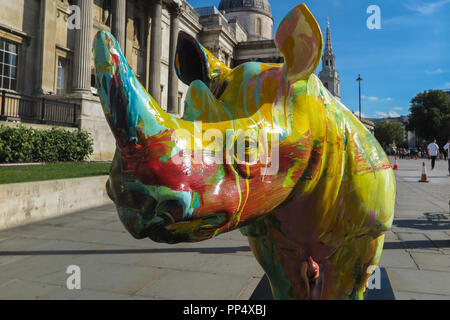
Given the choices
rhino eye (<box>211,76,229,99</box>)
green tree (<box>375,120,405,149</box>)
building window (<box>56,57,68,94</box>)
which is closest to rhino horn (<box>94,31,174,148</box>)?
rhino eye (<box>211,76,229,99</box>)

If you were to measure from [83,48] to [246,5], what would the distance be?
43653mm

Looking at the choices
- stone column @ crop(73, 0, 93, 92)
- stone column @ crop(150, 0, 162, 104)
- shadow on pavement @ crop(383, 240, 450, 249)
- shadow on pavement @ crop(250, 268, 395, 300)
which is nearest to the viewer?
shadow on pavement @ crop(250, 268, 395, 300)

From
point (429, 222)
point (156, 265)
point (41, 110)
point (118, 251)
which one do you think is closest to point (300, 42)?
point (156, 265)

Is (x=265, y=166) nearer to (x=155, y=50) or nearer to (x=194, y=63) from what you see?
(x=194, y=63)

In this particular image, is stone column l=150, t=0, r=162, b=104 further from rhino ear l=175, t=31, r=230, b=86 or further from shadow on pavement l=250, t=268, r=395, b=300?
rhino ear l=175, t=31, r=230, b=86

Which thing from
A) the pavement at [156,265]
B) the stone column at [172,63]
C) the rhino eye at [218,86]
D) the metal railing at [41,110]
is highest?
the stone column at [172,63]

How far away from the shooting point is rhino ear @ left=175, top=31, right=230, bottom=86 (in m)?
1.15

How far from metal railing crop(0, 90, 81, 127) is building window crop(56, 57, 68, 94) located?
219 cm

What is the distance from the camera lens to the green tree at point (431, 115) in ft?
196

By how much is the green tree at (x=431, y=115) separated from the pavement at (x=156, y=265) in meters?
64.4

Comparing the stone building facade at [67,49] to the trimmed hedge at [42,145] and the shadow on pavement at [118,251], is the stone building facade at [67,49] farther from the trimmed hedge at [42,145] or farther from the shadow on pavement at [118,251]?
the shadow on pavement at [118,251]

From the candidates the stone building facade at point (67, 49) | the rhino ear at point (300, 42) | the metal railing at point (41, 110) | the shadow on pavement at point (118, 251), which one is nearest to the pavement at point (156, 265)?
the shadow on pavement at point (118, 251)

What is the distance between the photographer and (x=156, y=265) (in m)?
3.89
